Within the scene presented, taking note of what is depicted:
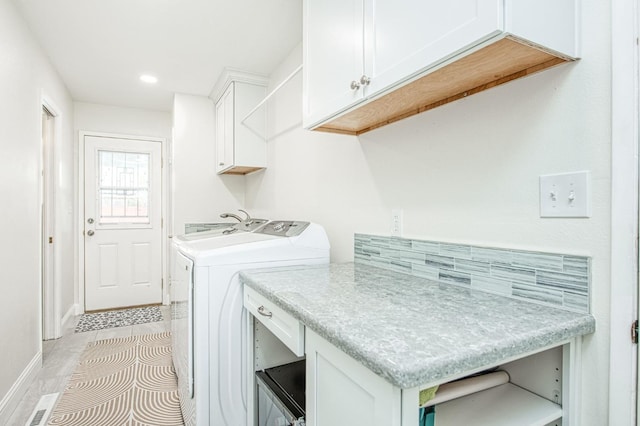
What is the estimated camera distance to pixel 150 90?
3.46m

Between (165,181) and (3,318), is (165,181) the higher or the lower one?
the higher one

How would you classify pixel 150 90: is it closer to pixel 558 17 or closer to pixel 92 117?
pixel 92 117

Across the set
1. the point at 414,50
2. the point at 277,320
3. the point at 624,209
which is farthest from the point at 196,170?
the point at 624,209

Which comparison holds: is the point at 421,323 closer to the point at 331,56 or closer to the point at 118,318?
the point at 331,56

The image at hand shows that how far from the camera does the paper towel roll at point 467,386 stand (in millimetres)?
865

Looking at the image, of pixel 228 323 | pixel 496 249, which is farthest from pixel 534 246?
pixel 228 323

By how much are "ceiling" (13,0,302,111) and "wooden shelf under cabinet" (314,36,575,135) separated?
1091 mm

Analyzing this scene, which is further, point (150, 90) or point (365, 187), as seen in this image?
point (150, 90)

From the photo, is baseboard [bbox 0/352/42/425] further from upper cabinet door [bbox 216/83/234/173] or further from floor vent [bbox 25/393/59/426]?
upper cabinet door [bbox 216/83/234/173]

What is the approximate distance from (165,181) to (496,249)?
13.4 ft

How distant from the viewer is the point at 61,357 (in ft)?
8.95

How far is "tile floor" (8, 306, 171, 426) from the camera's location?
205 centimetres

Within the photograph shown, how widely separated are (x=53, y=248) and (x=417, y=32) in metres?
3.54

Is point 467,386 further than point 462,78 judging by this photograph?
No
